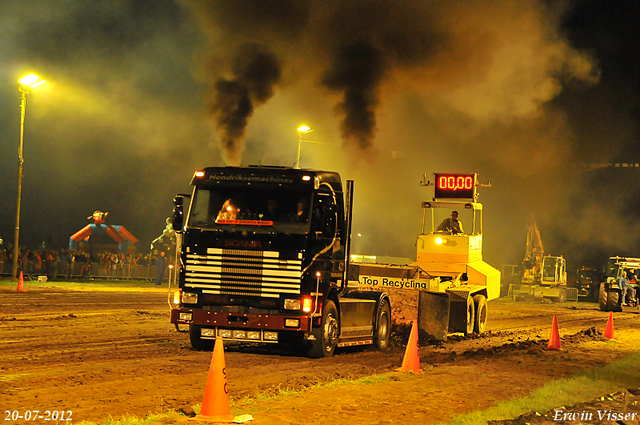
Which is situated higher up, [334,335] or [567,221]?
[567,221]

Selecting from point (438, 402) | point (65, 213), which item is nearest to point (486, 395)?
point (438, 402)

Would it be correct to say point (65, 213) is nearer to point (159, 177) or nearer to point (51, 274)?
point (159, 177)

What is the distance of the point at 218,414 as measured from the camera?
7.51 metres

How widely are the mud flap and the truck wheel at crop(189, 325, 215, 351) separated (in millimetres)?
5746

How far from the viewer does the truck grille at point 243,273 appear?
12414mm

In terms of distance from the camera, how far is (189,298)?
12.7 meters

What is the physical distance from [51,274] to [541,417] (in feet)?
107

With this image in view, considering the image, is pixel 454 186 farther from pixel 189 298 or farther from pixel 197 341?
pixel 189 298

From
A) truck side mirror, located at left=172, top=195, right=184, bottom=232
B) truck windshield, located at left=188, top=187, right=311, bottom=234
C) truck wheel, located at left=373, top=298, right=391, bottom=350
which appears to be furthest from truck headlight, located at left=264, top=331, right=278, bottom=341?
truck wheel, located at left=373, top=298, right=391, bottom=350

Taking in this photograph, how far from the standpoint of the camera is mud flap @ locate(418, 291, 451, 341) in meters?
17.3

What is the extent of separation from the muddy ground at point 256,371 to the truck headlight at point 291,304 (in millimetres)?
964

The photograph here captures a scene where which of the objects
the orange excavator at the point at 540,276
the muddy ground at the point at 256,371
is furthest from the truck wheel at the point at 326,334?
the orange excavator at the point at 540,276


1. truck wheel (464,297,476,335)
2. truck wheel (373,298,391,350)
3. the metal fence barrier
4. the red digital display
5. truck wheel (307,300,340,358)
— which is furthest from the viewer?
the metal fence barrier

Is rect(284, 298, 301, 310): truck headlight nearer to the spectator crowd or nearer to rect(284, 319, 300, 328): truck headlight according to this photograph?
rect(284, 319, 300, 328): truck headlight
